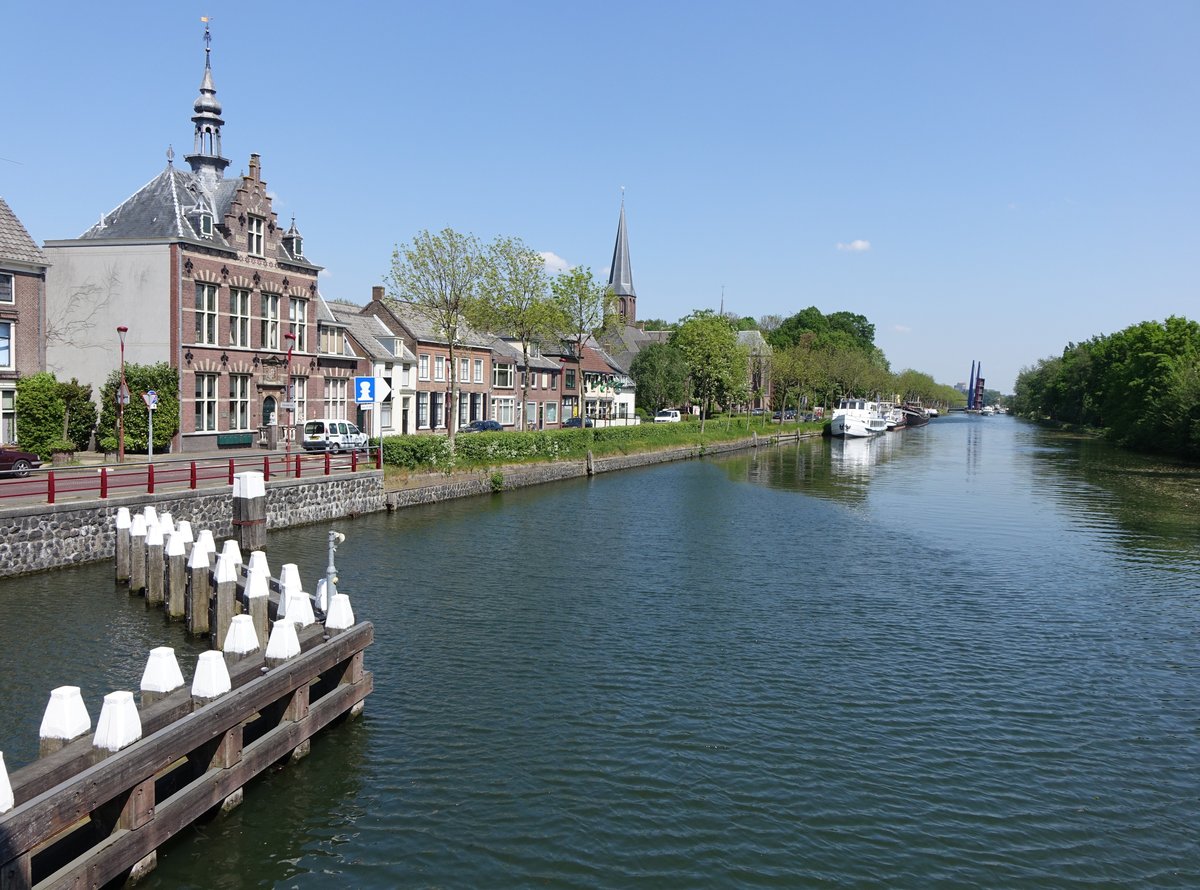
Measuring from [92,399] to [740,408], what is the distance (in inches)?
3740

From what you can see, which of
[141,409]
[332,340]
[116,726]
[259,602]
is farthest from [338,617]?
[332,340]

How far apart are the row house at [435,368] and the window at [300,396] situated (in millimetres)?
10528

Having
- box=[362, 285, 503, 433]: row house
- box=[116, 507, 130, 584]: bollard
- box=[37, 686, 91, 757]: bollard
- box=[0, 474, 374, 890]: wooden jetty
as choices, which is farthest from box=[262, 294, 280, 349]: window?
box=[37, 686, 91, 757]: bollard

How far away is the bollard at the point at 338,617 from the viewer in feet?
45.9

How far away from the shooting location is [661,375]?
93.5m

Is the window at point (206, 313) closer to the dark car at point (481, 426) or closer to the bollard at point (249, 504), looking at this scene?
the dark car at point (481, 426)

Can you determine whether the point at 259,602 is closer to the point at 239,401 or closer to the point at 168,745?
the point at 168,745

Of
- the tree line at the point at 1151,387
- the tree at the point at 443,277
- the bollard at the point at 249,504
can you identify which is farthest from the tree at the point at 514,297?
the tree line at the point at 1151,387

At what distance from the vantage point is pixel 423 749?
13445mm

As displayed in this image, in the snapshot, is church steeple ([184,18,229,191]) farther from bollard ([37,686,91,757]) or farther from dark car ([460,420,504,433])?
bollard ([37,686,91,757])

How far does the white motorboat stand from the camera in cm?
10575

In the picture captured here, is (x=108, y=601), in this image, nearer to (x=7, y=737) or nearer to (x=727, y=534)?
(x=7, y=737)

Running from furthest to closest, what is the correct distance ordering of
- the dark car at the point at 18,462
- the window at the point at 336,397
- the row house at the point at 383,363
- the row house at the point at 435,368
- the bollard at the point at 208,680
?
the row house at the point at 435,368 < the row house at the point at 383,363 < the window at the point at 336,397 < the dark car at the point at 18,462 < the bollard at the point at 208,680

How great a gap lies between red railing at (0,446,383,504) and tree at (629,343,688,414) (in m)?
57.4
